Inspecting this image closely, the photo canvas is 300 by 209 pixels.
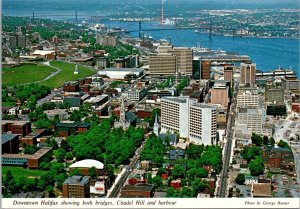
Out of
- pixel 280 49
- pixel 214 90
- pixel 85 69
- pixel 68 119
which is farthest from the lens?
pixel 280 49

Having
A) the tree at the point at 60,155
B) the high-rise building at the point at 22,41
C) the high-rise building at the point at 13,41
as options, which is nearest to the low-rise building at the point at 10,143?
the tree at the point at 60,155

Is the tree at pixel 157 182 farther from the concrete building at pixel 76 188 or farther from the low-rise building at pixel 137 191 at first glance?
the concrete building at pixel 76 188

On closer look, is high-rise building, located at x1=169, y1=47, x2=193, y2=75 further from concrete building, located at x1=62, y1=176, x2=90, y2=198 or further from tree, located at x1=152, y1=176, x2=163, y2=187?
concrete building, located at x1=62, y1=176, x2=90, y2=198

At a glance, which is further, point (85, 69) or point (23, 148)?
point (85, 69)

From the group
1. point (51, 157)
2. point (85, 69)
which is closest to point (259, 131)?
point (51, 157)

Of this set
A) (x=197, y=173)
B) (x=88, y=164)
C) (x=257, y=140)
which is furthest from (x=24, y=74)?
(x=197, y=173)

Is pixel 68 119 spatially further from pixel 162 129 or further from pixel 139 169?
pixel 139 169
